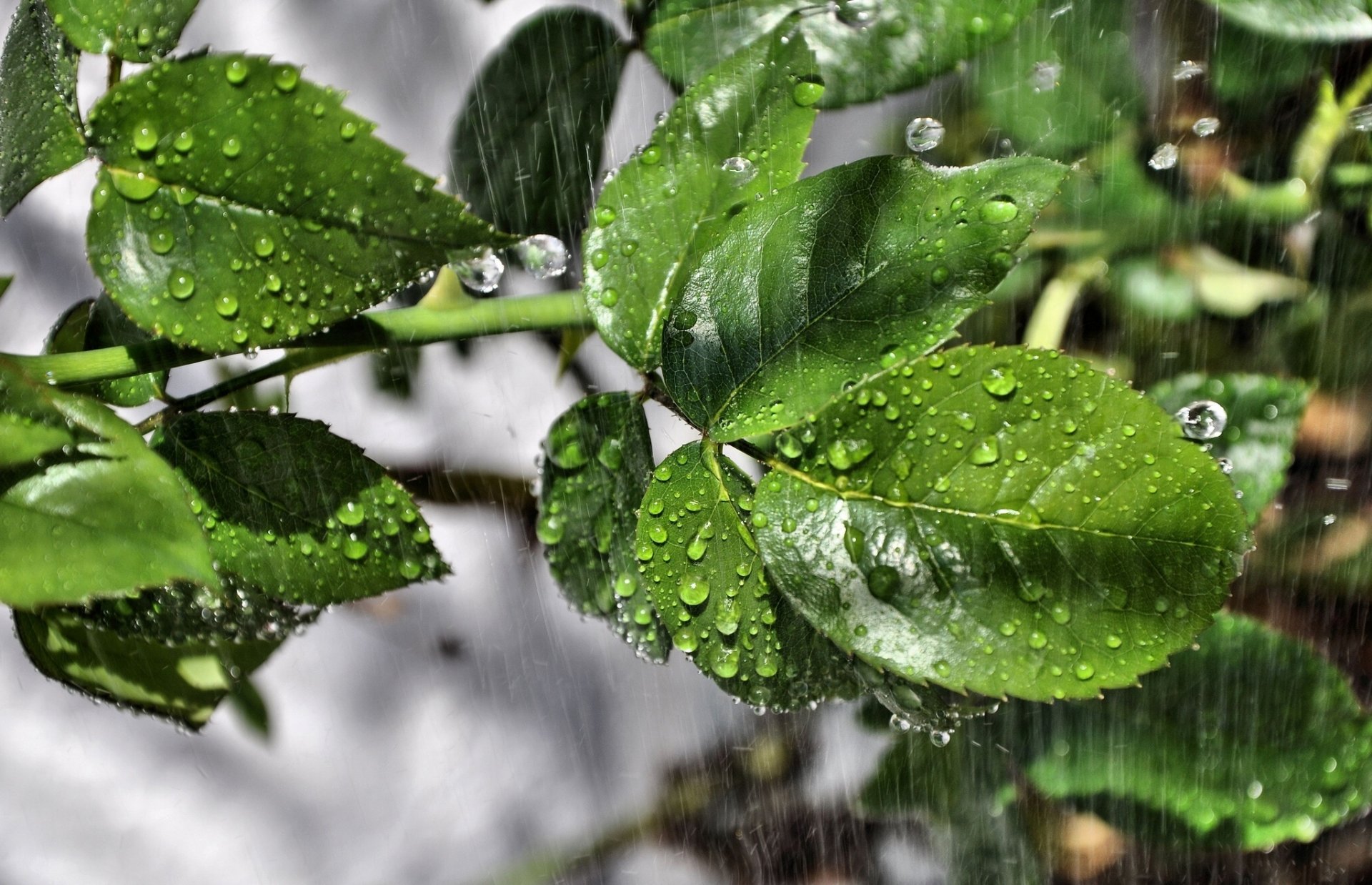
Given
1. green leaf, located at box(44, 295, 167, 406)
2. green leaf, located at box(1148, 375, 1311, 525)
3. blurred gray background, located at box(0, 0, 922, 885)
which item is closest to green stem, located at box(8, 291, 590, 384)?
green leaf, located at box(44, 295, 167, 406)

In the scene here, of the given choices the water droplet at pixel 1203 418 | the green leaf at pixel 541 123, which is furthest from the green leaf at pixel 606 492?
the water droplet at pixel 1203 418

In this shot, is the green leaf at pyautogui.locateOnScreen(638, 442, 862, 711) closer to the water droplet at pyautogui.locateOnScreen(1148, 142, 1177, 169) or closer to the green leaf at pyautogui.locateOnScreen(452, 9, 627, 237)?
the green leaf at pyautogui.locateOnScreen(452, 9, 627, 237)

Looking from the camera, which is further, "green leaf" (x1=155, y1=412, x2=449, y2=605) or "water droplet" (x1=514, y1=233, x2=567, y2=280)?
"water droplet" (x1=514, y1=233, x2=567, y2=280)

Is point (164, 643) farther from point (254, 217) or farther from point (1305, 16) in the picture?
point (1305, 16)

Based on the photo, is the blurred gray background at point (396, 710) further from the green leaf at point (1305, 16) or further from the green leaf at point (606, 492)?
the green leaf at point (1305, 16)

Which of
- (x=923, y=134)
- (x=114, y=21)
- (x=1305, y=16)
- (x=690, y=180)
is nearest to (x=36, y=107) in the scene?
(x=114, y=21)
